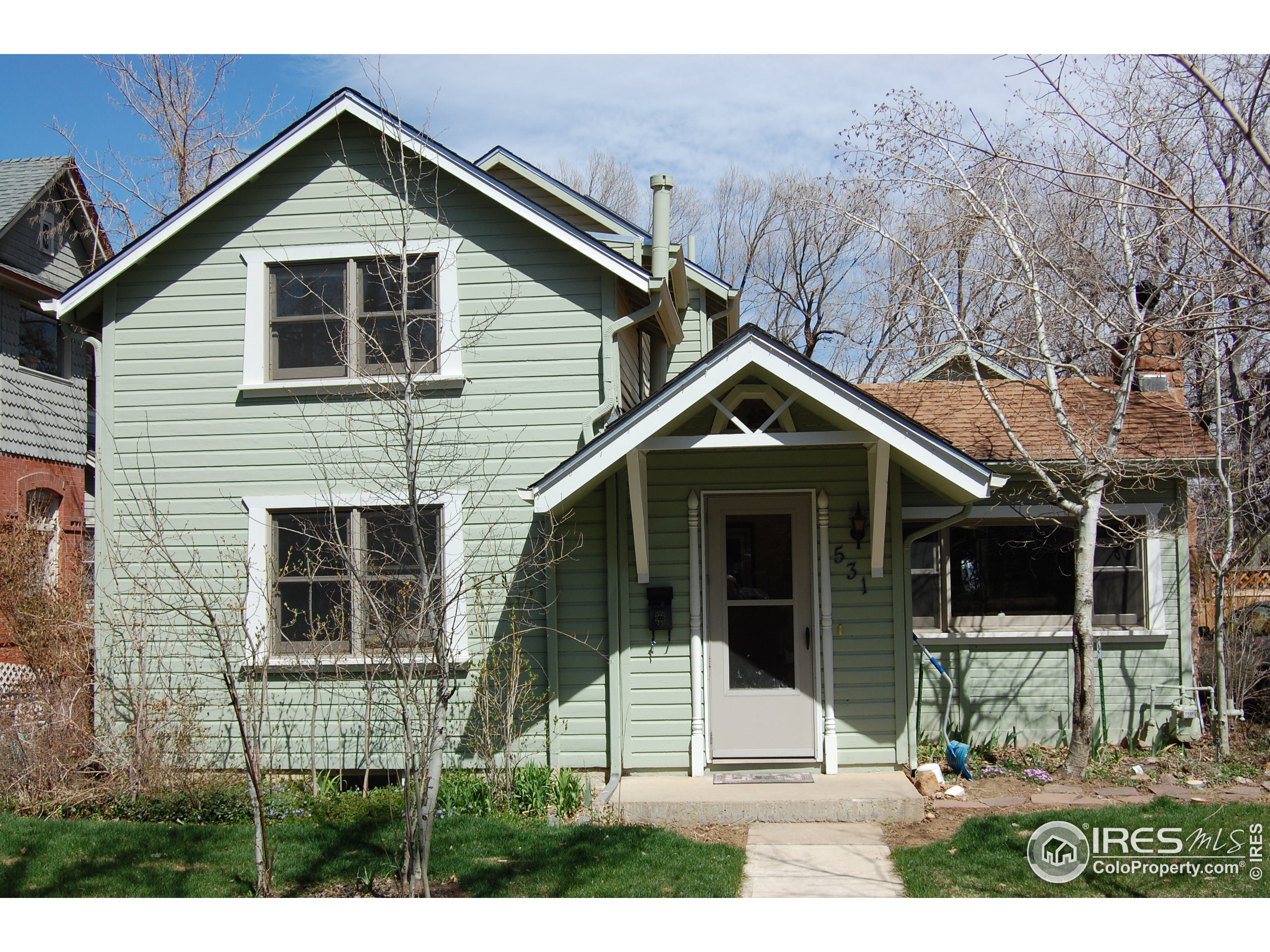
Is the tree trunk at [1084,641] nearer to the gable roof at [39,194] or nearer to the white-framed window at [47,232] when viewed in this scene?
the gable roof at [39,194]

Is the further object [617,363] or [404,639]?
[617,363]

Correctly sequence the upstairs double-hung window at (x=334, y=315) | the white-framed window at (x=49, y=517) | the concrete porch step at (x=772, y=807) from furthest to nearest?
the white-framed window at (x=49, y=517)
the upstairs double-hung window at (x=334, y=315)
the concrete porch step at (x=772, y=807)

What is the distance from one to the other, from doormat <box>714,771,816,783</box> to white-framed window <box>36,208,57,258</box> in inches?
638

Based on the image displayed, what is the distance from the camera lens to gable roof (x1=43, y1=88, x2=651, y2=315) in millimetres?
9078

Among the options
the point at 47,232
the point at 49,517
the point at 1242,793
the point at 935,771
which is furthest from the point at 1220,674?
the point at 47,232

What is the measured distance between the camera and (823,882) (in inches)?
254

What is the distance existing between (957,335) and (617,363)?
3522 millimetres

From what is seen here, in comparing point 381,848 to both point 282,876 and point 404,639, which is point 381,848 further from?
point 404,639

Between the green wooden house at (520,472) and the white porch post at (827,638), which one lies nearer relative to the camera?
the white porch post at (827,638)

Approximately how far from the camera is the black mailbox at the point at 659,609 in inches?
358

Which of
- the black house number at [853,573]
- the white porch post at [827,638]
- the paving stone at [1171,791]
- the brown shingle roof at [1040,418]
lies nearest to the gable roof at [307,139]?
the white porch post at [827,638]

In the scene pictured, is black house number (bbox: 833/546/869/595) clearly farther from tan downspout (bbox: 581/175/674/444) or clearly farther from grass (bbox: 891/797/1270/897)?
tan downspout (bbox: 581/175/674/444)

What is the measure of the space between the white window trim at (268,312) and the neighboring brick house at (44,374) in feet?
23.3

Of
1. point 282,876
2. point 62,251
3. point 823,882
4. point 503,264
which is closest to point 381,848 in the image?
point 282,876
